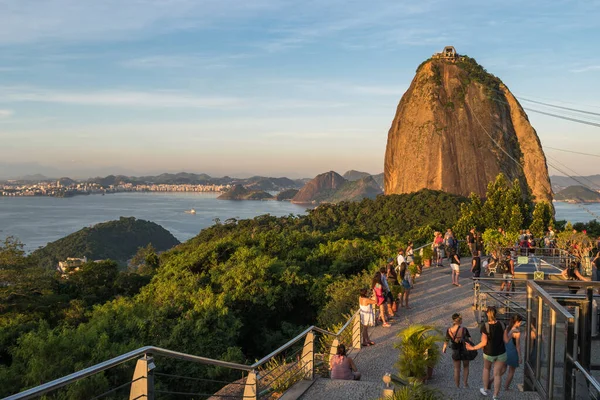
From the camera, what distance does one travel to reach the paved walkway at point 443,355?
6.16 meters

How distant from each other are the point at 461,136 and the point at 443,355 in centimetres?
6221

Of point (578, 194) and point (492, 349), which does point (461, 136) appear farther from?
point (578, 194)

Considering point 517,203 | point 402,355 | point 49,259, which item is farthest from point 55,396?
point 49,259

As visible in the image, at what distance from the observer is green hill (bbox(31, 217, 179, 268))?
82200mm

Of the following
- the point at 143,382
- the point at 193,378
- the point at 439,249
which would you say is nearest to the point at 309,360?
the point at 193,378

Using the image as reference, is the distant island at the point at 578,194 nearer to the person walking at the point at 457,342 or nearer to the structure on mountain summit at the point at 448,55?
the structure on mountain summit at the point at 448,55

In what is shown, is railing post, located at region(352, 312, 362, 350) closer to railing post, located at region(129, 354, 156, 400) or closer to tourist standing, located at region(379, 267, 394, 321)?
tourist standing, located at region(379, 267, 394, 321)

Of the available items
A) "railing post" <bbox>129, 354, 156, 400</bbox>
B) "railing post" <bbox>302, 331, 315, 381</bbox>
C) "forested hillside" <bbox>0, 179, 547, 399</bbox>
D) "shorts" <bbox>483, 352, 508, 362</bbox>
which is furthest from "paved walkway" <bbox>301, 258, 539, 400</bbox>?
"railing post" <bbox>129, 354, 156, 400</bbox>

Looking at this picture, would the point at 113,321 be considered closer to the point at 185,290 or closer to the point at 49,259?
the point at 185,290

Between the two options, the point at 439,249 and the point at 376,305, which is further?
the point at 439,249

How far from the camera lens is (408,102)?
7262cm

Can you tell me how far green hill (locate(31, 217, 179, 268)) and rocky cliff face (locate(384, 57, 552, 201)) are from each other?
50.0 metres

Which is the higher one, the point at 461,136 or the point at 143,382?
the point at 461,136

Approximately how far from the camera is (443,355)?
28.2 ft
